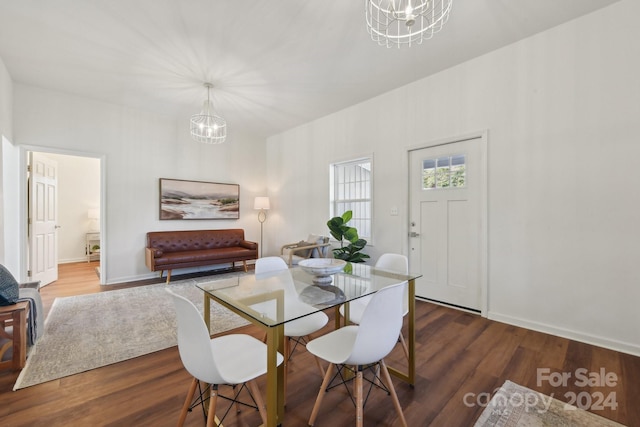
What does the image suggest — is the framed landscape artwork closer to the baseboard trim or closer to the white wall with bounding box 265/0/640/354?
the white wall with bounding box 265/0/640/354

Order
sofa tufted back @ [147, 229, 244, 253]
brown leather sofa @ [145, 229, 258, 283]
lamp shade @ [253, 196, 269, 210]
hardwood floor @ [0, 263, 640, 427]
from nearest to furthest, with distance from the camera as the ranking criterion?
hardwood floor @ [0, 263, 640, 427]
brown leather sofa @ [145, 229, 258, 283]
sofa tufted back @ [147, 229, 244, 253]
lamp shade @ [253, 196, 269, 210]

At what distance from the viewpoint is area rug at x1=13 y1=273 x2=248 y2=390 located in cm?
207

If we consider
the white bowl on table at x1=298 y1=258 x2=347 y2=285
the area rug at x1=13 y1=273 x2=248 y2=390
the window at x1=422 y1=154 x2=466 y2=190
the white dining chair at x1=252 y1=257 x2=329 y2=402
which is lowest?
the area rug at x1=13 y1=273 x2=248 y2=390

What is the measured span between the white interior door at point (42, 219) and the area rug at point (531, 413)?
5720 mm

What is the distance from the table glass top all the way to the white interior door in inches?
160

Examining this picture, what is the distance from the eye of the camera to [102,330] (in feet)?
8.77

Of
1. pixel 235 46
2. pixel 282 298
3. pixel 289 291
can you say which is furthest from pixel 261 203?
pixel 282 298

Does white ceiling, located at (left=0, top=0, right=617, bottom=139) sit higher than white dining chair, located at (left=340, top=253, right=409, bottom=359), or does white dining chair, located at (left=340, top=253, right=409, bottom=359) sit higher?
white ceiling, located at (left=0, top=0, right=617, bottom=139)

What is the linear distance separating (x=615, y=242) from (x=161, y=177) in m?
6.15

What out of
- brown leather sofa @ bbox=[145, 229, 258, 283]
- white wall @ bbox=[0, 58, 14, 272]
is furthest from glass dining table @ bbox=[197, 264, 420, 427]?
white wall @ bbox=[0, 58, 14, 272]

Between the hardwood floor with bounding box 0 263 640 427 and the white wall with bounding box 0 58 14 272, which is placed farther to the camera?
the white wall with bounding box 0 58 14 272

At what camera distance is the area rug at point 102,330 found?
81.4 inches

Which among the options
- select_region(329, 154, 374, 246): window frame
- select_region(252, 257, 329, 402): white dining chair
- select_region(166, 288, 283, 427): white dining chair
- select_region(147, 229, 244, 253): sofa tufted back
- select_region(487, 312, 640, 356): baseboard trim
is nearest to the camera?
select_region(166, 288, 283, 427): white dining chair

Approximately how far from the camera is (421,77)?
3516mm
